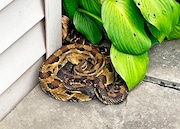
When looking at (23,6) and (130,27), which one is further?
(130,27)

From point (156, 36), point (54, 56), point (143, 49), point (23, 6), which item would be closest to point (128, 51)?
point (143, 49)

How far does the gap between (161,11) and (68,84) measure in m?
1.07

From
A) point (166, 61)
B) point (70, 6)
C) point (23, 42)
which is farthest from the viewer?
point (70, 6)

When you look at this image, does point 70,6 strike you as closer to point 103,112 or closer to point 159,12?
point 159,12

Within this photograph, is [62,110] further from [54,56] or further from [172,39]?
[172,39]

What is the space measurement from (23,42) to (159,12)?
124 centimetres

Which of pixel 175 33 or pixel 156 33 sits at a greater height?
pixel 156 33

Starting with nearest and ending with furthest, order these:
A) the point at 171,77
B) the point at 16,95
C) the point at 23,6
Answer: the point at 23,6
the point at 16,95
the point at 171,77

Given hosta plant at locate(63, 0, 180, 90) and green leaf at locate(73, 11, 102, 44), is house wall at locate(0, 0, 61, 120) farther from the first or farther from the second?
hosta plant at locate(63, 0, 180, 90)

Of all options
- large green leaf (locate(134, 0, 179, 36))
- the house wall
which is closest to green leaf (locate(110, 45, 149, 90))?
large green leaf (locate(134, 0, 179, 36))

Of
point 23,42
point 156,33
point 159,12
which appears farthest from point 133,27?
point 23,42

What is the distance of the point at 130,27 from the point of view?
14.2 feet

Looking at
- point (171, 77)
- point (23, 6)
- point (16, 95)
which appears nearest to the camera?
point (23, 6)

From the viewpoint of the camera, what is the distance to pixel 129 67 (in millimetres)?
4410
